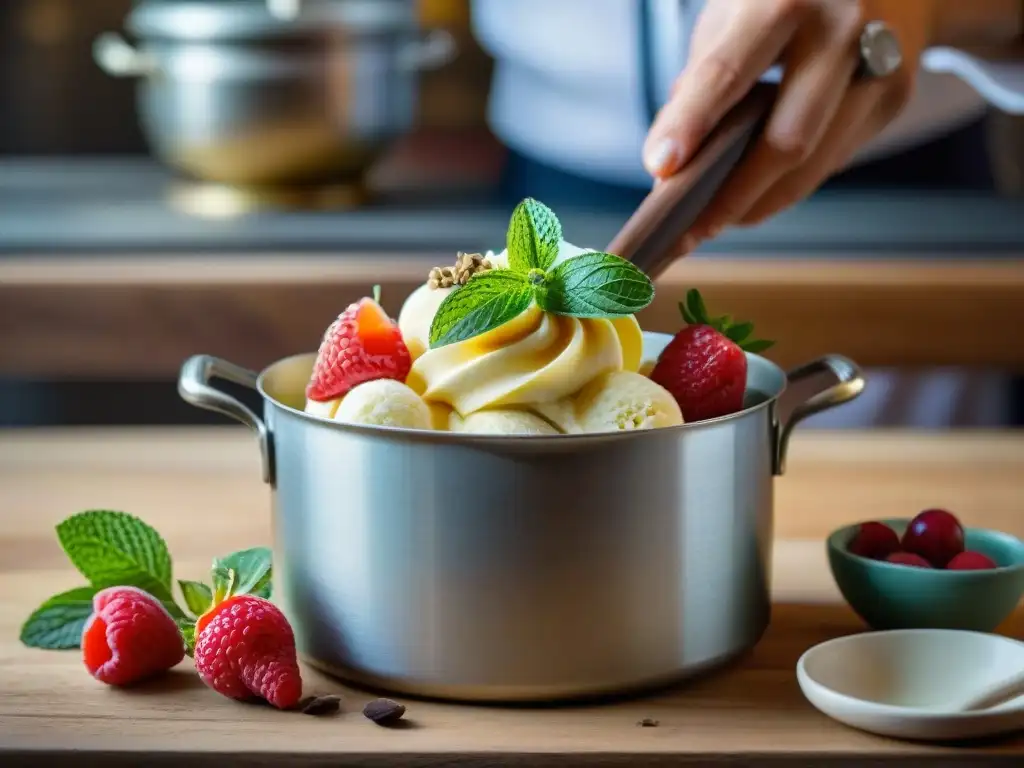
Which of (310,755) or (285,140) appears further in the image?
(285,140)

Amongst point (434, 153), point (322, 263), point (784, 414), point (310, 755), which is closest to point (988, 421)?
point (784, 414)

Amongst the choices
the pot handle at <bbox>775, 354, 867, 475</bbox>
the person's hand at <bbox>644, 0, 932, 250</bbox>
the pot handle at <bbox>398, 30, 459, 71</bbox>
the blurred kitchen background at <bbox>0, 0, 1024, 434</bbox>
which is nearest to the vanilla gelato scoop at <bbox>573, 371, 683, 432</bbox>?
the pot handle at <bbox>775, 354, 867, 475</bbox>

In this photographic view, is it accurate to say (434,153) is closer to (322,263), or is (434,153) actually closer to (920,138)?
(322,263)

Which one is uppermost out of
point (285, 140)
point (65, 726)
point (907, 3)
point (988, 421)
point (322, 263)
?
point (907, 3)

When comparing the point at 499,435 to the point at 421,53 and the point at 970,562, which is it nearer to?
the point at 970,562

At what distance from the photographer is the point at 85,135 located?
89.6 inches

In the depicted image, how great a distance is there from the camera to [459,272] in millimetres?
808

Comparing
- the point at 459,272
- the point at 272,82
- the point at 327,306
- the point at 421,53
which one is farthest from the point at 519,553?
the point at 421,53

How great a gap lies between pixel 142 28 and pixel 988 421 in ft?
4.34

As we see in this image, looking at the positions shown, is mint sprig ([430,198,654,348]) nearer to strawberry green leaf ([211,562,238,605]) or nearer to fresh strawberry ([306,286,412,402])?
fresh strawberry ([306,286,412,402])

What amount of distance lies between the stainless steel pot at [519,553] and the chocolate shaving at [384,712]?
27mm

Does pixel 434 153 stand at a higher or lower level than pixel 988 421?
higher

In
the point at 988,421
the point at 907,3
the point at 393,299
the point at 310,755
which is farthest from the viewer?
the point at 988,421

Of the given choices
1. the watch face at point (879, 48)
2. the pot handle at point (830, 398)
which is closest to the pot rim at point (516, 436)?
the pot handle at point (830, 398)
